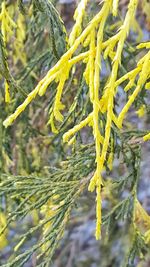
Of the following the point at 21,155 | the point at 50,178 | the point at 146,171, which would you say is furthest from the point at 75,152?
the point at 146,171

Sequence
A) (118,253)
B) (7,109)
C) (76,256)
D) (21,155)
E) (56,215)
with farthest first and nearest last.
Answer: (76,256), (118,253), (21,155), (7,109), (56,215)

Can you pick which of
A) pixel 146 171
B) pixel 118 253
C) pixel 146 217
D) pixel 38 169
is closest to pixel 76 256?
pixel 118 253

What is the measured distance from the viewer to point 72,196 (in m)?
2.13

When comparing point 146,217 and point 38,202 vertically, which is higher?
point 38,202

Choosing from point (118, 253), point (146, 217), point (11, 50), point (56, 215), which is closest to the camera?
point (56, 215)

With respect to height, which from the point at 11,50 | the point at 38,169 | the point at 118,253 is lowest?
the point at 118,253

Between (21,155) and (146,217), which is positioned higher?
(21,155)

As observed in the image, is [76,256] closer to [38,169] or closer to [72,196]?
[38,169]

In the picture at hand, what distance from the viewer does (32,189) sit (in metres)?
2.21

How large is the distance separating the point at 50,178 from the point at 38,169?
109cm

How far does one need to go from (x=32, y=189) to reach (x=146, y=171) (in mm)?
3183

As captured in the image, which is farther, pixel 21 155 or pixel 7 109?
pixel 21 155

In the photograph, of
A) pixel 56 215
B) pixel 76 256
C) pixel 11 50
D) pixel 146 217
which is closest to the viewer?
pixel 56 215

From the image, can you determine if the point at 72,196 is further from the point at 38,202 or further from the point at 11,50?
the point at 11,50
